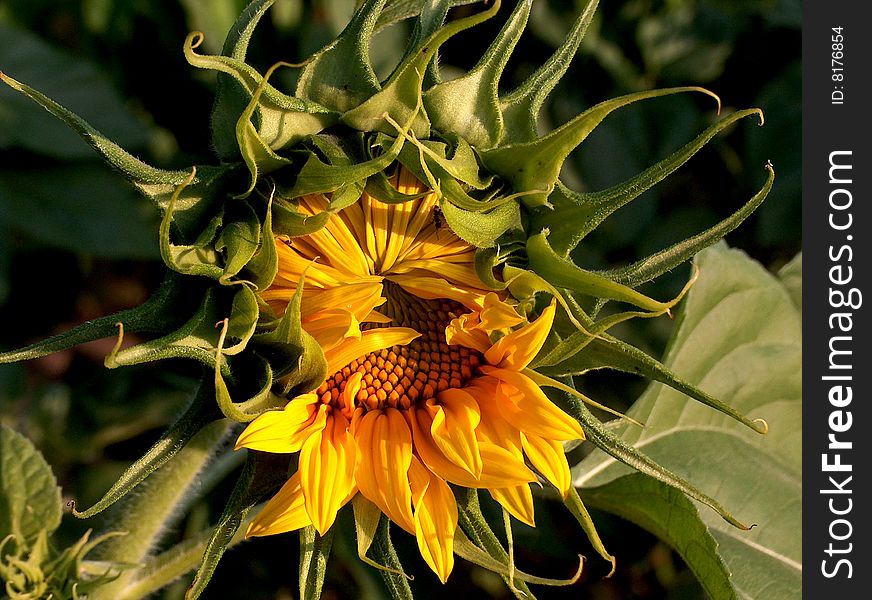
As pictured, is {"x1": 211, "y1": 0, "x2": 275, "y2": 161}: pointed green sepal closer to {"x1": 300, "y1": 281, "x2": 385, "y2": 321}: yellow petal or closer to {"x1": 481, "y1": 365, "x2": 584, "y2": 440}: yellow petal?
{"x1": 300, "y1": 281, "x2": 385, "y2": 321}: yellow petal

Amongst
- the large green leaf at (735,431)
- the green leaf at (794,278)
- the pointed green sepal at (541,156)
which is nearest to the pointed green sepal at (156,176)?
the pointed green sepal at (541,156)

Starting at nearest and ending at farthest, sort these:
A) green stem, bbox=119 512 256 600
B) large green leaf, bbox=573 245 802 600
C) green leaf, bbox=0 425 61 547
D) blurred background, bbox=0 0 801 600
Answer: green stem, bbox=119 512 256 600 < green leaf, bbox=0 425 61 547 < large green leaf, bbox=573 245 802 600 < blurred background, bbox=0 0 801 600

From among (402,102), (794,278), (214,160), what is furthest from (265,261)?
(794,278)

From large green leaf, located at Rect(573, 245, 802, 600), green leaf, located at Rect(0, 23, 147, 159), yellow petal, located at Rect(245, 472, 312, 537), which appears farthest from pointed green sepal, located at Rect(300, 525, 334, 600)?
green leaf, located at Rect(0, 23, 147, 159)

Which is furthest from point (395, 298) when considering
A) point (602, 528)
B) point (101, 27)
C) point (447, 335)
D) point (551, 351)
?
point (101, 27)

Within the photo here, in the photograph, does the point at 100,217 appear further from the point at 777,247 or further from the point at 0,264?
the point at 777,247

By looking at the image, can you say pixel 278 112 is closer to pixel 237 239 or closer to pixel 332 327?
pixel 237 239

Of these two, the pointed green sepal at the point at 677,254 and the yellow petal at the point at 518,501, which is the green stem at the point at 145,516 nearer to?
the yellow petal at the point at 518,501
